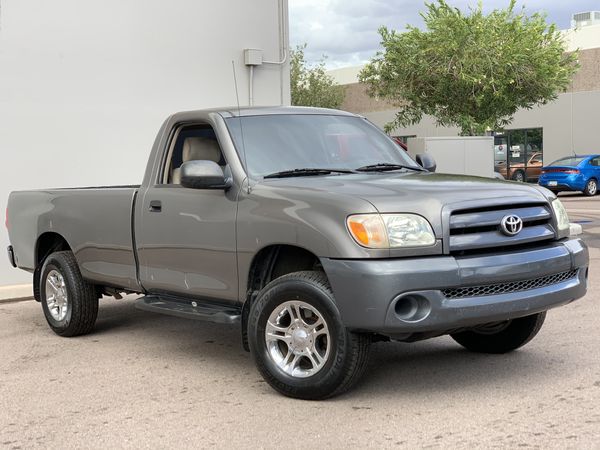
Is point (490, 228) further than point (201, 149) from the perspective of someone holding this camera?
No

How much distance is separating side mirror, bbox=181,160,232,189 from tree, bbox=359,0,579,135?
2658 centimetres

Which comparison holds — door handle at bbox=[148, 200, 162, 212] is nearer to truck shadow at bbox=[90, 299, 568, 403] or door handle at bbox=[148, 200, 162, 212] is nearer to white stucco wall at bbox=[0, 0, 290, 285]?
truck shadow at bbox=[90, 299, 568, 403]

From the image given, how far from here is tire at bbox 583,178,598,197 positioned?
30.3m

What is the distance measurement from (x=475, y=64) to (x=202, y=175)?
27.5 meters

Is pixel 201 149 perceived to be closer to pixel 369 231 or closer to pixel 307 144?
pixel 307 144

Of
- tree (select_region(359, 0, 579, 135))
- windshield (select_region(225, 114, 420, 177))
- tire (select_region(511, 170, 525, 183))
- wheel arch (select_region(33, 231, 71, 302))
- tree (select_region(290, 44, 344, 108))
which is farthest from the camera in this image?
tree (select_region(290, 44, 344, 108))

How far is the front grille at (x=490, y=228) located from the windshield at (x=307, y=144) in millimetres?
1350

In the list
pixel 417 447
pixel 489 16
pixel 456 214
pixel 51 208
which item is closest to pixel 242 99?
pixel 51 208

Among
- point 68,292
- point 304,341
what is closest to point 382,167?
point 304,341

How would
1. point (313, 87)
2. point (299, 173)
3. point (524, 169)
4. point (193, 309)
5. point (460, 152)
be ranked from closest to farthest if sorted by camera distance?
point (299, 173) → point (193, 309) → point (460, 152) → point (524, 169) → point (313, 87)

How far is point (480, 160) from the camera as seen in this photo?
21.7 m

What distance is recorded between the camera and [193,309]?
6.58 meters

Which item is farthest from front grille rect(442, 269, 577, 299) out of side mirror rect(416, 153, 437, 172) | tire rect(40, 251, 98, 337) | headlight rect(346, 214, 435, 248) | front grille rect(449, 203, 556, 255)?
tire rect(40, 251, 98, 337)

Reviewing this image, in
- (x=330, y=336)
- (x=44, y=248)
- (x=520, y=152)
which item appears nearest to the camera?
(x=330, y=336)
